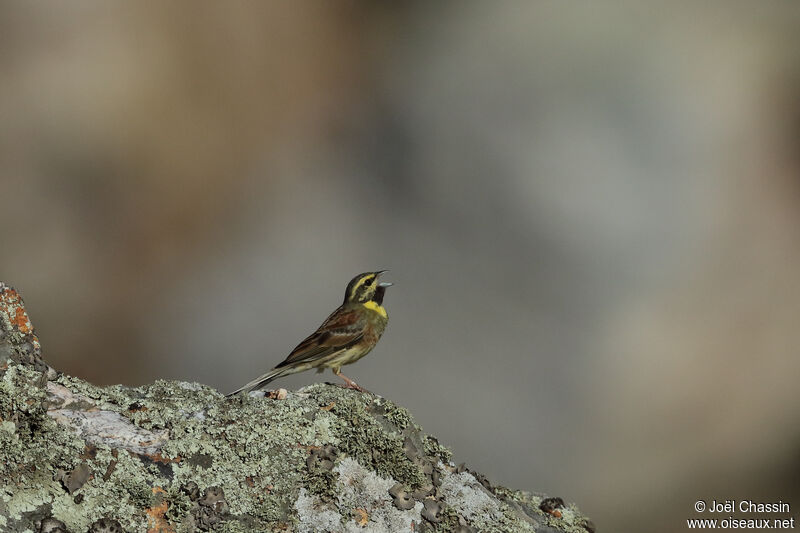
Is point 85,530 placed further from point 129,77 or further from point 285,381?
point 129,77

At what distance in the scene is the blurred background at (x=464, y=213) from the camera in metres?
15.7

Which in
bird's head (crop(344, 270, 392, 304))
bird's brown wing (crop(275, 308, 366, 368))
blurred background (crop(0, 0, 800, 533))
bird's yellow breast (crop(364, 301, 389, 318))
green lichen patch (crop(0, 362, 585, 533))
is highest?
blurred background (crop(0, 0, 800, 533))

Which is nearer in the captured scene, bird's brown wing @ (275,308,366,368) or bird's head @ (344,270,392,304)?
bird's brown wing @ (275,308,366,368)

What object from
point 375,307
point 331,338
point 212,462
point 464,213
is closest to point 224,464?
point 212,462

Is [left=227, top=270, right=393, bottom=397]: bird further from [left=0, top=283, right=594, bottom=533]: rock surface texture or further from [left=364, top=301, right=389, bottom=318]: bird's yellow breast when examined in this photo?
[left=0, top=283, right=594, bottom=533]: rock surface texture

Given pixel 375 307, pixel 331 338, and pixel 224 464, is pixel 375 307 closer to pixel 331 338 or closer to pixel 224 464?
pixel 331 338

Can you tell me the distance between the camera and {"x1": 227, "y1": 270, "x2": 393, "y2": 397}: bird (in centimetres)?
812

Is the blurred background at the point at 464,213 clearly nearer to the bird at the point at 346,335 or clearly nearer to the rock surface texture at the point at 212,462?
the bird at the point at 346,335

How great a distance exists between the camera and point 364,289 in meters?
8.67

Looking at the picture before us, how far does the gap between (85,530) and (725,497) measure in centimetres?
1215

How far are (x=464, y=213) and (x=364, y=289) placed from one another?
8997 mm

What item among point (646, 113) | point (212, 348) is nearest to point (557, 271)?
point (646, 113)

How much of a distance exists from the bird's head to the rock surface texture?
2630 millimetres

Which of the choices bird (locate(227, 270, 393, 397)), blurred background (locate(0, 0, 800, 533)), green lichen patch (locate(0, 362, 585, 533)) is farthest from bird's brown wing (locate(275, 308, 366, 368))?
blurred background (locate(0, 0, 800, 533))
